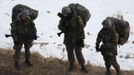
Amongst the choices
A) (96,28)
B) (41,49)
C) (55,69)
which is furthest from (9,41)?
(55,69)

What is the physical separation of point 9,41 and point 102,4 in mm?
6838

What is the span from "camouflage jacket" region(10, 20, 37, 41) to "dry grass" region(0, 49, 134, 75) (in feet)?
2.95

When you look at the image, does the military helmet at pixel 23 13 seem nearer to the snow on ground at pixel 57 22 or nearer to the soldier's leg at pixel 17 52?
the soldier's leg at pixel 17 52

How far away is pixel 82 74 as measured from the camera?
527 inches

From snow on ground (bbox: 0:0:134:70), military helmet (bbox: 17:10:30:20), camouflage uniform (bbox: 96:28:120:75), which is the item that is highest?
military helmet (bbox: 17:10:30:20)

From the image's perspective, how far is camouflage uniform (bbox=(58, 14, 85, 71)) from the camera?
13000 millimetres

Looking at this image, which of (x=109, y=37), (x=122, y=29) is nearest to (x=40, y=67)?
(x=109, y=37)

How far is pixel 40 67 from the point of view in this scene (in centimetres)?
1391

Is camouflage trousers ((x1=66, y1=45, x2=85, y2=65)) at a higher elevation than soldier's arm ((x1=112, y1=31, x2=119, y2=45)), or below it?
below

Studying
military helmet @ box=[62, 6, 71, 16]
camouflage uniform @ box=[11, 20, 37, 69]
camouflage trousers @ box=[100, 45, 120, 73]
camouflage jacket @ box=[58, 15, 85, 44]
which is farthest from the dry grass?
military helmet @ box=[62, 6, 71, 16]

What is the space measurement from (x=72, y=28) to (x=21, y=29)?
4.40 ft

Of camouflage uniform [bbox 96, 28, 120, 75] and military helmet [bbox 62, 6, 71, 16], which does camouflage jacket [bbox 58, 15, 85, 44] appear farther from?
camouflage uniform [bbox 96, 28, 120, 75]

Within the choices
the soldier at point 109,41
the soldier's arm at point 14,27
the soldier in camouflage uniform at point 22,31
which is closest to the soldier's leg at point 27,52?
the soldier in camouflage uniform at point 22,31

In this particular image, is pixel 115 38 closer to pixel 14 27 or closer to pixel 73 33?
pixel 73 33
